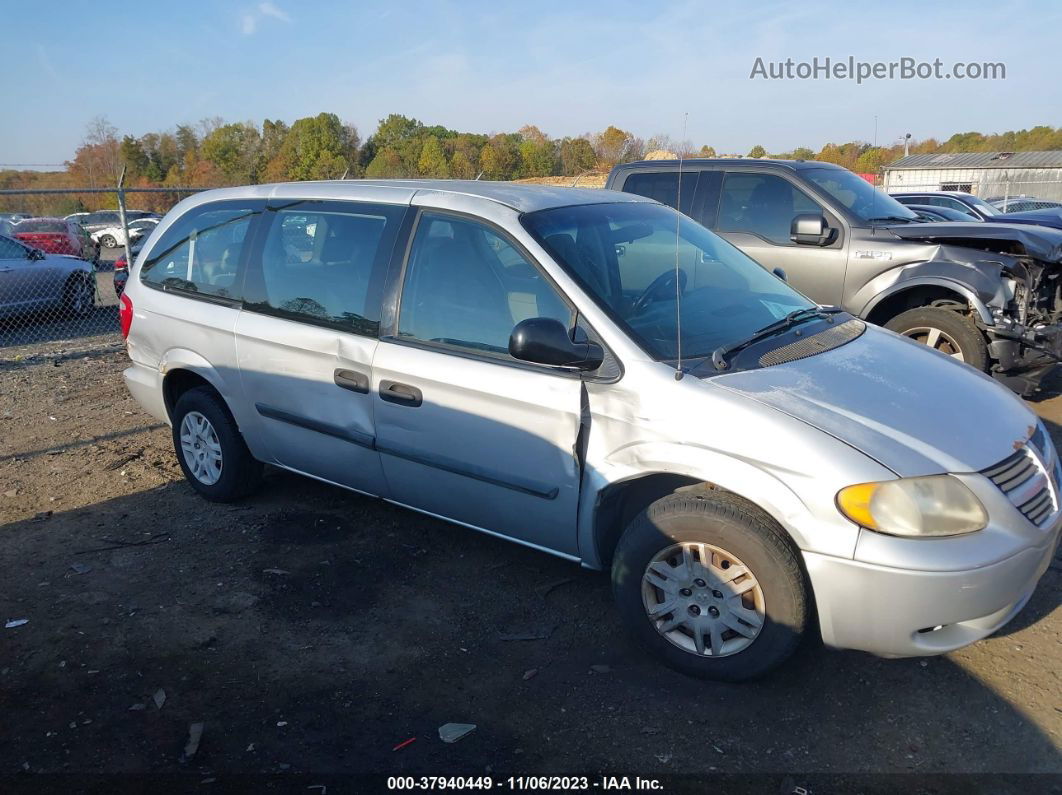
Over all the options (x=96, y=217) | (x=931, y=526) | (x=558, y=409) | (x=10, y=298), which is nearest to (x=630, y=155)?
(x=558, y=409)

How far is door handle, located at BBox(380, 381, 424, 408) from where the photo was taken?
12.2 ft

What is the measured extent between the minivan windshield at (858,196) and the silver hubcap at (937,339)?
103 centimetres

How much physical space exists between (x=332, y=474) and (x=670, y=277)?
2032 mm

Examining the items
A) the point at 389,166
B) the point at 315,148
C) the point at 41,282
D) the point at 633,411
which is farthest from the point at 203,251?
the point at 315,148

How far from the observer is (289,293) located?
4309 millimetres

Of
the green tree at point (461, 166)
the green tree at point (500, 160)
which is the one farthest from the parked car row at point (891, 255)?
the green tree at point (461, 166)

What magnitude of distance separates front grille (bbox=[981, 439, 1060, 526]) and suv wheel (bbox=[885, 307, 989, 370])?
A: 3.29 metres

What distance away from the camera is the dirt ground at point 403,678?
9.20 feet

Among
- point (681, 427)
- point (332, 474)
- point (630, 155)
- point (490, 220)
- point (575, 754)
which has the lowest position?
point (575, 754)

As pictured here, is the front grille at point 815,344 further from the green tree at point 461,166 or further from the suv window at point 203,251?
the green tree at point 461,166

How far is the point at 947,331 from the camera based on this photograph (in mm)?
6414

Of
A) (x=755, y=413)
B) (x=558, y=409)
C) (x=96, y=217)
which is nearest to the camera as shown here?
(x=755, y=413)

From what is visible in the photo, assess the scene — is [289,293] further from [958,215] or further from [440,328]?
[958,215]

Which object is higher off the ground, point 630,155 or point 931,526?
point 630,155
